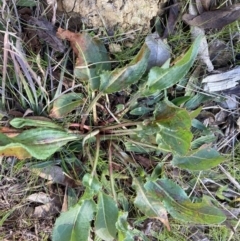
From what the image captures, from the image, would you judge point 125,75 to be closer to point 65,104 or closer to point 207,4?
point 65,104

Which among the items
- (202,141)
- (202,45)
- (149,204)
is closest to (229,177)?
(202,141)

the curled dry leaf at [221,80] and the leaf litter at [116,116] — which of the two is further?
the curled dry leaf at [221,80]

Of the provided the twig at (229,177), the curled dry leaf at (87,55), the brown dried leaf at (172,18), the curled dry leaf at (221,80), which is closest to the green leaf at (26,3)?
the curled dry leaf at (87,55)

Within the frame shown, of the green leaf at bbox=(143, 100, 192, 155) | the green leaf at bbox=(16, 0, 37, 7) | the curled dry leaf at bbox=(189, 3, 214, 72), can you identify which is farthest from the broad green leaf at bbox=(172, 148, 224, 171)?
the green leaf at bbox=(16, 0, 37, 7)

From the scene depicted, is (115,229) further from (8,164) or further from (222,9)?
(222,9)

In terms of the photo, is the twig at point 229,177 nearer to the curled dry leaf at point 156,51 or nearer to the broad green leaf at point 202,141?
the broad green leaf at point 202,141
